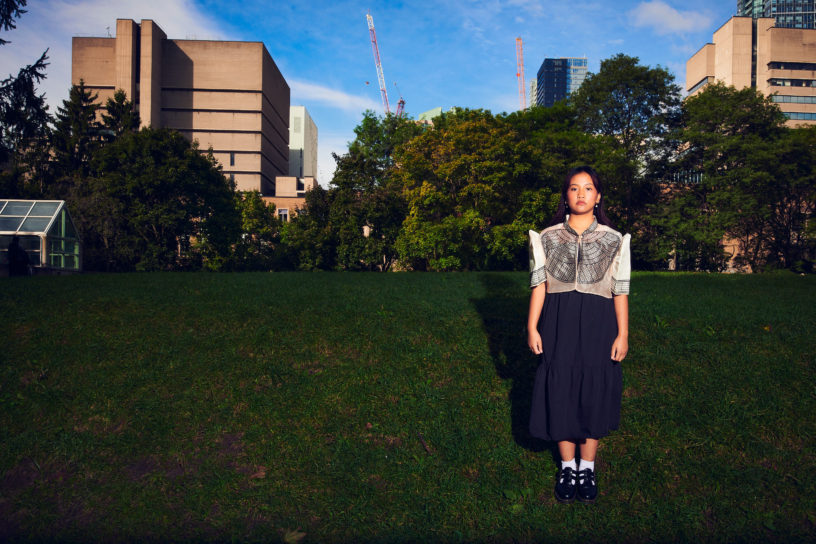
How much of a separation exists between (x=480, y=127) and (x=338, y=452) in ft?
109

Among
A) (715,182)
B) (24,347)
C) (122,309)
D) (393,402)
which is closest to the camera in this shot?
(393,402)

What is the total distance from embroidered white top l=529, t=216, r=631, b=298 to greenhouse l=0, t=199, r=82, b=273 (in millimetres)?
31180

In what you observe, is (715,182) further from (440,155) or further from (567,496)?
(567,496)

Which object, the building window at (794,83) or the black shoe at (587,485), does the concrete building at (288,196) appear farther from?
the building window at (794,83)

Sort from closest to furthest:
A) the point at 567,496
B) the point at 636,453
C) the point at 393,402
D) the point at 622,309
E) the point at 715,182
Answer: the point at 622,309, the point at 567,496, the point at 636,453, the point at 393,402, the point at 715,182

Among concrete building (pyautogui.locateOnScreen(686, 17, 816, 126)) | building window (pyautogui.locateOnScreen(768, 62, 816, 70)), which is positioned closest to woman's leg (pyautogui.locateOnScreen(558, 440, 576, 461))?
concrete building (pyautogui.locateOnScreen(686, 17, 816, 126))

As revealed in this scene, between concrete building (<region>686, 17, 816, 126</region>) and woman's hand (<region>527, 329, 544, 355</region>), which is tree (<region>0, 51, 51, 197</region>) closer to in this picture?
woman's hand (<region>527, 329, 544, 355</region>)

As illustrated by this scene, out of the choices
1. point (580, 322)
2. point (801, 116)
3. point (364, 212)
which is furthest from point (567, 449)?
point (801, 116)

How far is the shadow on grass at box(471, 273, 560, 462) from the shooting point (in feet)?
19.8

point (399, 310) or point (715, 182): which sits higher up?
point (715, 182)

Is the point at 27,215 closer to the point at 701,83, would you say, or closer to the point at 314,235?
the point at 314,235

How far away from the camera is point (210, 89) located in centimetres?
9919

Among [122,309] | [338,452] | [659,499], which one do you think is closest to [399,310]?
[338,452]

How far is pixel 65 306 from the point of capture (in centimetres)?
1088
